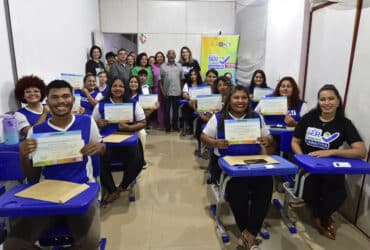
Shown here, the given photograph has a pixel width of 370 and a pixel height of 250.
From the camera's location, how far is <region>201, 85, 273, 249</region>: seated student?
82.0 inches

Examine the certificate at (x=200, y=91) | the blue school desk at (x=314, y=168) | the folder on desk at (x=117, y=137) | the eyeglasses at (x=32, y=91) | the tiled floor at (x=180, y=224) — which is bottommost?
the tiled floor at (x=180, y=224)

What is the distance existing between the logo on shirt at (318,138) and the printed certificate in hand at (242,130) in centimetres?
57

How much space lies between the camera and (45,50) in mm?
3457

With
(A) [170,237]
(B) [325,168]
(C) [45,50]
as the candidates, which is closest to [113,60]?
(C) [45,50]

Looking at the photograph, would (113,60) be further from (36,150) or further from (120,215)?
(36,150)

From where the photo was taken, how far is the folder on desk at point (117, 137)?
2506 millimetres

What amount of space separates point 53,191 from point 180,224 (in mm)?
1317

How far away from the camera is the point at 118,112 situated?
9.32 feet

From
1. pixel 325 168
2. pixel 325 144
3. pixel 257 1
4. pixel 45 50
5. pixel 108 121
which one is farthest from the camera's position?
pixel 257 1

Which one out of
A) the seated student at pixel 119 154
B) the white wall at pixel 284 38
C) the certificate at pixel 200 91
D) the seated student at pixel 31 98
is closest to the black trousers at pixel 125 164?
the seated student at pixel 119 154

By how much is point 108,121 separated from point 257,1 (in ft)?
15.5

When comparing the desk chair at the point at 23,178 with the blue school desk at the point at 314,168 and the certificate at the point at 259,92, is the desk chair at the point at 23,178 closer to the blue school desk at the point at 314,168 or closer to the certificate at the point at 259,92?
the blue school desk at the point at 314,168

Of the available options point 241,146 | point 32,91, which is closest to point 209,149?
point 241,146

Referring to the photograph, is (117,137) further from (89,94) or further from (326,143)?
(326,143)
